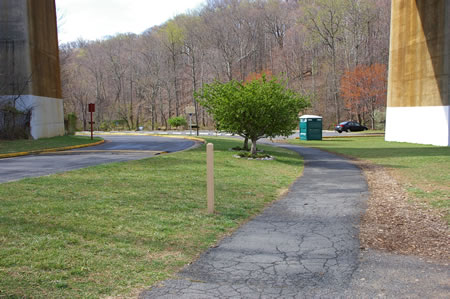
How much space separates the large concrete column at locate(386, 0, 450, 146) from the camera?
2411 centimetres

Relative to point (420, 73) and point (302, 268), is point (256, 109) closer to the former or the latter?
point (302, 268)

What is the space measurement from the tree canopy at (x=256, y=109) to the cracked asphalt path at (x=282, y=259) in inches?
379

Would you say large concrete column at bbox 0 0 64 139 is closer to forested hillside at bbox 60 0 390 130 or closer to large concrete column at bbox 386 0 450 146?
large concrete column at bbox 386 0 450 146

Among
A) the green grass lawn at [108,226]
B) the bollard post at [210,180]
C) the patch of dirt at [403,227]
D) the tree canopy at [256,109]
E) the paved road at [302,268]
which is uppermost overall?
the tree canopy at [256,109]

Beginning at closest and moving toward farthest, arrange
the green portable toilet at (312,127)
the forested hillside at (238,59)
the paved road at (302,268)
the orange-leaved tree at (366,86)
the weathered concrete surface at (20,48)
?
the paved road at (302,268) < the weathered concrete surface at (20,48) < the green portable toilet at (312,127) < the orange-leaved tree at (366,86) < the forested hillside at (238,59)

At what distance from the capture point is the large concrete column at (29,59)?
2233 cm

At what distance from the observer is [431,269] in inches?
172

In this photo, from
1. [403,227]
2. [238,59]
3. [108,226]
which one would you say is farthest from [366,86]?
[108,226]

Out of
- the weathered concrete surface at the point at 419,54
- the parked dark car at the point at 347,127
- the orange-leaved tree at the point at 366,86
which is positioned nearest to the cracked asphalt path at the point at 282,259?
the weathered concrete surface at the point at 419,54

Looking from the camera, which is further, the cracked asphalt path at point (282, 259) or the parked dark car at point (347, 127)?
the parked dark car at point (347, 127)

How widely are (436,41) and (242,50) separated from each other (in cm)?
4010

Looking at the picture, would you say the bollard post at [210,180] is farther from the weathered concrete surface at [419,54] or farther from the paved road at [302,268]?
the weathered concrete surface at [419,54]

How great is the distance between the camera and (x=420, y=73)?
26172 millimetres

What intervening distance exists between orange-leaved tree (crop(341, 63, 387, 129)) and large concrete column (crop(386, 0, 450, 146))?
2030cm
